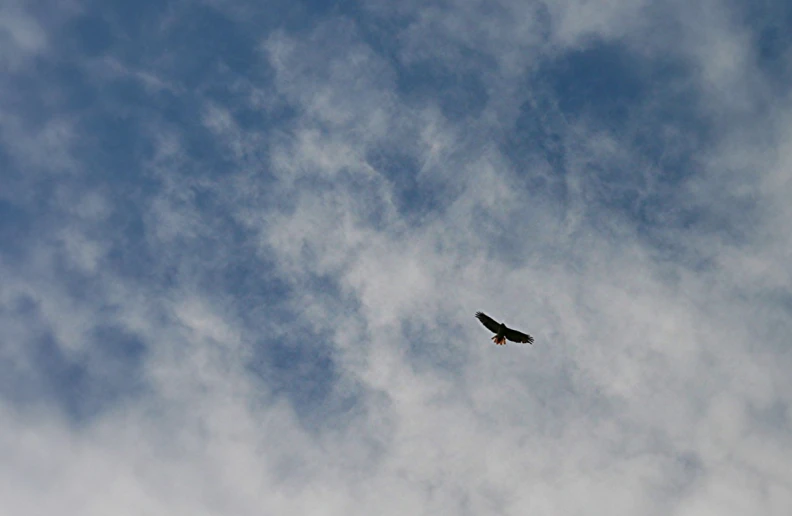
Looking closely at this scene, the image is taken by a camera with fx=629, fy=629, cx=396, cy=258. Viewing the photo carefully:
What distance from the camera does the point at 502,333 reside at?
7662 cm

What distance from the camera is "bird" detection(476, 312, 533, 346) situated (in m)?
76.3

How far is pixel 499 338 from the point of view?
76.3 m

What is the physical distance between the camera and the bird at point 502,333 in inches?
3004
